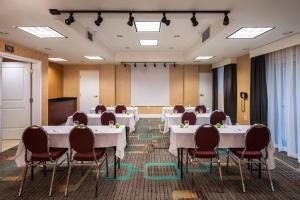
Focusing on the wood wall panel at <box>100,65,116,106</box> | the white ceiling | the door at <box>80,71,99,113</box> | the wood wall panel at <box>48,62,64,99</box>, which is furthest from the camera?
the door at <box>80,71,99,113</box>

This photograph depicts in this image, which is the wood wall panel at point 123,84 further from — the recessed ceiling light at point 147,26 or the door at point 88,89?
the recessed ceiling light at point 147,26

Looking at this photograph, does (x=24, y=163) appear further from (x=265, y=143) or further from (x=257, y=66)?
(x=257, y=66)

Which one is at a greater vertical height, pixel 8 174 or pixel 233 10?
pixel 233 10

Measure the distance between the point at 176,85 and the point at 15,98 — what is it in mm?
7553

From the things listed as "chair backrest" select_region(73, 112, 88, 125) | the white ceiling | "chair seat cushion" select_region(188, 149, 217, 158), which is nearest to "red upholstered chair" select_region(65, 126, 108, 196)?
"chair seat cushion" select_region(188, 149, 217, 158)

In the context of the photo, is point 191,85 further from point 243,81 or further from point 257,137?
point 257,137

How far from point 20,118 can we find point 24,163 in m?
3.95

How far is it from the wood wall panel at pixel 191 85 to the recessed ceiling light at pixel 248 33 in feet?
20.5

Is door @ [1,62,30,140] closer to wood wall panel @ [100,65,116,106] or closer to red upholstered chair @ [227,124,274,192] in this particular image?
wood wall panel @ [100,65,116,106]

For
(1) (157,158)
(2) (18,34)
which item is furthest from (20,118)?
(1) (157,158)

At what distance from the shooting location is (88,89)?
11734 mm

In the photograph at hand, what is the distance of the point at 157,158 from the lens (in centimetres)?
502

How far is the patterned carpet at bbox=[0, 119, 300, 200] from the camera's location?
332cm

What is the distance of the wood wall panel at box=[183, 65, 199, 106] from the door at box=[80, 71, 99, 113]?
4.75 metres
